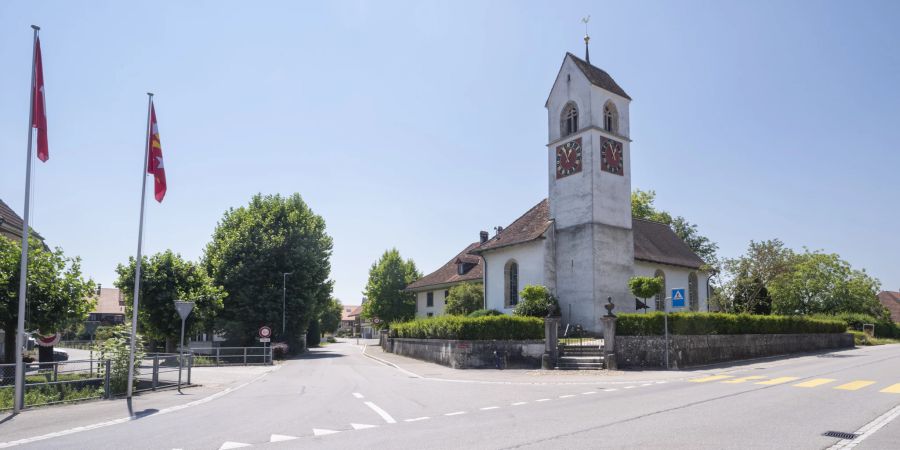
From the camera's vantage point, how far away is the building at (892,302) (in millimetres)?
81625

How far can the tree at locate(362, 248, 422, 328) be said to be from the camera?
67562 millimetres

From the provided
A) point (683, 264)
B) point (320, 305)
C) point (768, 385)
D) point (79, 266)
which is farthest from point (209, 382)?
point (683, 264)

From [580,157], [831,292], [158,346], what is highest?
[580,157]

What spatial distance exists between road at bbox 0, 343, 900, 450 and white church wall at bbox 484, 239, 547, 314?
57.4 feet

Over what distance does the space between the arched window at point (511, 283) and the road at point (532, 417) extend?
1921cm

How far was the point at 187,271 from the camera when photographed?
33594 mm

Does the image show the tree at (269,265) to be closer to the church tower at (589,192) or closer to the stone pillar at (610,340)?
the church tower at (589,192)

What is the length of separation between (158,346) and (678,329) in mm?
34451

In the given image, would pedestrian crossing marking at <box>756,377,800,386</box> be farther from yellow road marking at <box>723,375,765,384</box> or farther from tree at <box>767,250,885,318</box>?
tree at <box>767,250,885,318</box>

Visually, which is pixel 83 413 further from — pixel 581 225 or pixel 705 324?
pixel 581 225

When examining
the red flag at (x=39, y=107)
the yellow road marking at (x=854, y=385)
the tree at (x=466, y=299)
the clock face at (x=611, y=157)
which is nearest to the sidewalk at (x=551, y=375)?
the yellow road marking at (x=854, y=385)

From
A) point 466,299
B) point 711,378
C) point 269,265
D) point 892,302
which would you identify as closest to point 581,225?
point 466,299

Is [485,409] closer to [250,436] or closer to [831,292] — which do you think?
[250,436]

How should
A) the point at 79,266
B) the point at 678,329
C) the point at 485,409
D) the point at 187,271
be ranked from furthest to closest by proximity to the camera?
1. the point at 187,271
2. the point at 678,329
3. the point at 79,266
4. the point at 485,409
